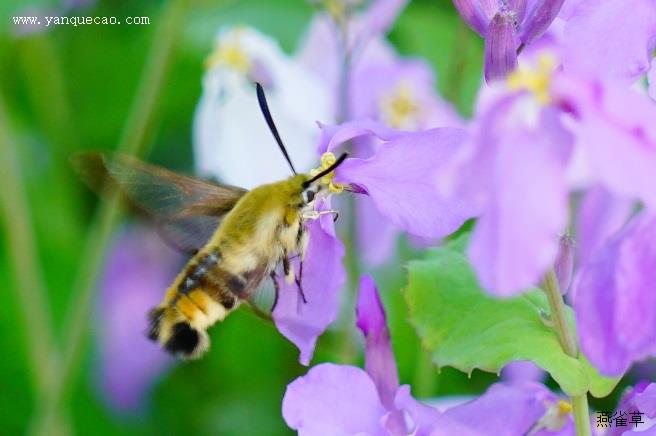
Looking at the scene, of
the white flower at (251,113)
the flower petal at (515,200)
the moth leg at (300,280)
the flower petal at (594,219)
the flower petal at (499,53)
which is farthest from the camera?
the white flower at (251,113)

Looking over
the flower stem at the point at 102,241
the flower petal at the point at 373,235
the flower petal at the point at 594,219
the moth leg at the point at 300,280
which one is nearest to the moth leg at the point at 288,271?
the moth leg at the point at 300,280

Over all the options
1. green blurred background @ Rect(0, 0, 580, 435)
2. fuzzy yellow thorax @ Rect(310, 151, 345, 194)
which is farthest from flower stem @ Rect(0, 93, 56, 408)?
fuzzy yellow thorax @ Rect(310, 151, 345, 194)

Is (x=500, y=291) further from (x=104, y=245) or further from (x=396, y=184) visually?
(x=104, y=245)

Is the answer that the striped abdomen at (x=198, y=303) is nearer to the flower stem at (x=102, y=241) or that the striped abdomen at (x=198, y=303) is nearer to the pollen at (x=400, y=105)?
the flower stem at (x=102, y=241)

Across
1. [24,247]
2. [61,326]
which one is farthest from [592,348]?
[61,326]

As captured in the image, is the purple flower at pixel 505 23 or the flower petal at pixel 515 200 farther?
the purple flower at pixel 505 23

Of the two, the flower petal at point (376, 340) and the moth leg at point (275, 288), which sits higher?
the moth leg at point (275, 288)

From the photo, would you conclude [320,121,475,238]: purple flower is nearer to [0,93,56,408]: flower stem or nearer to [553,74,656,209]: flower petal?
[553,74,656,209]: flower petal
